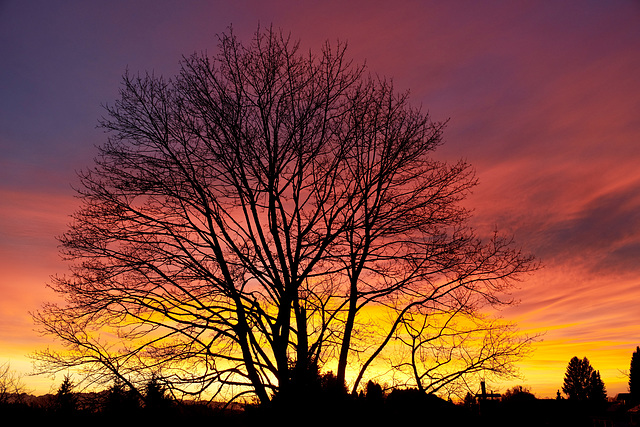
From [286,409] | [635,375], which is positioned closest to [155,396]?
[286,409]

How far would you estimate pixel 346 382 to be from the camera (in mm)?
11648

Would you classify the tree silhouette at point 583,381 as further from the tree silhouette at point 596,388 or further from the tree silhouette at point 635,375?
the tree silhouette at point 635,375

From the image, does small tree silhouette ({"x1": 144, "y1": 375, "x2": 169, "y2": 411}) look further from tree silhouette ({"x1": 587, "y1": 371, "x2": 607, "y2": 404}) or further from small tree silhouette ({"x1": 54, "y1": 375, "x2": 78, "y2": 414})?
tree silhouette ({"x1": 587, "y1": 371, "x2": 607, "y2": 404})

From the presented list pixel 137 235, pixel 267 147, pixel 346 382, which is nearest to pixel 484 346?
pixel 346 382

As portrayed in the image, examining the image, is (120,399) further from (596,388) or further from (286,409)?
(596,388)

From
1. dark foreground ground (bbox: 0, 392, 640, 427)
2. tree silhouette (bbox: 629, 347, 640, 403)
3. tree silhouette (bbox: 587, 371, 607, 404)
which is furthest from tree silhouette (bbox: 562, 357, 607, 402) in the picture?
dark foreground ground (bbox: 0, 392, 640, 427)

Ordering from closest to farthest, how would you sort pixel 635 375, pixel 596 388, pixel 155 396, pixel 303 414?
pixel 303 414, pixel 155 396, pixel 635 375, pixel 596 388

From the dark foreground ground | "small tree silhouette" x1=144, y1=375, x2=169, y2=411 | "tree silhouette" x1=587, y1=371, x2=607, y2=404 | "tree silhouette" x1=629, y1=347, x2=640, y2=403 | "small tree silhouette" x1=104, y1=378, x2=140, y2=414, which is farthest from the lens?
"tree silhouette" x1=587, y1=371, x2=607, y2=404

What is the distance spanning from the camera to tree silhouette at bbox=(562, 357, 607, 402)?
111 m

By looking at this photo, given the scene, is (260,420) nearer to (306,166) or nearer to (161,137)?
(306,166)

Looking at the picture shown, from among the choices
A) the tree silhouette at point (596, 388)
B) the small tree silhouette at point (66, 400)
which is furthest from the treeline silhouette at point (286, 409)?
the tree silhouette at point (596, 388)

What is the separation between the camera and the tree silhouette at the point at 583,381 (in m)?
111

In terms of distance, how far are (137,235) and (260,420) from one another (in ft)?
17.5

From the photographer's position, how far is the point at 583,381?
116 m
